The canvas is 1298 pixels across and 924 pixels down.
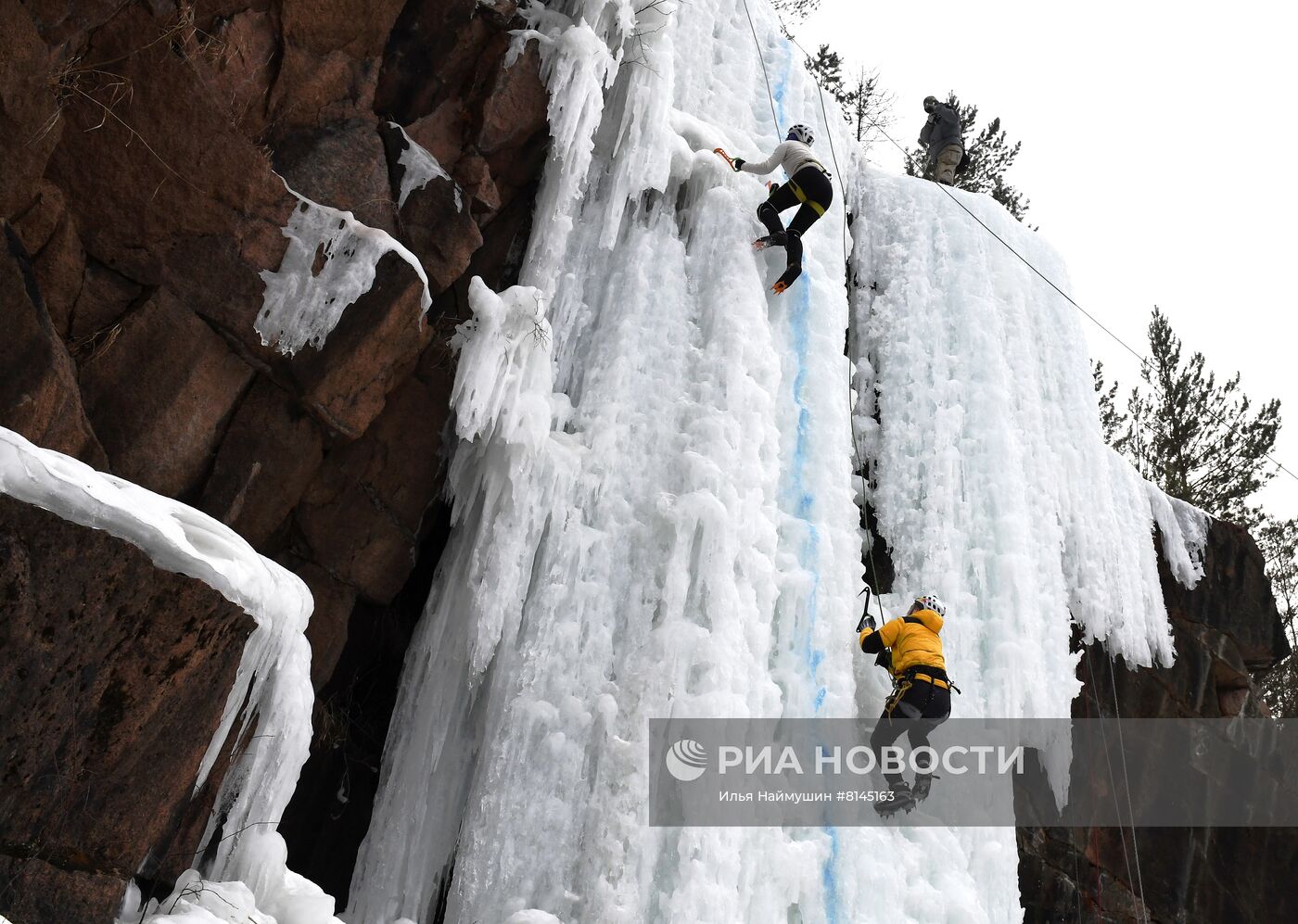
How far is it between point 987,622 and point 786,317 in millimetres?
2304

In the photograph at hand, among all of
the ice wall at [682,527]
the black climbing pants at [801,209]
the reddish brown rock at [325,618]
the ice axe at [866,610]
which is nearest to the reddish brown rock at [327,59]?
the ice wall at [682,527]

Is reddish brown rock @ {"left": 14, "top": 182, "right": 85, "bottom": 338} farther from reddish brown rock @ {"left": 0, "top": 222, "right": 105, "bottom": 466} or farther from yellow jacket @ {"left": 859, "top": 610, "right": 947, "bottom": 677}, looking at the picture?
yellow jacket @ {"left": 859, "top": 610, "right": 947, "bottom": 677}

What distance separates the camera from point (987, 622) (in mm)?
6613

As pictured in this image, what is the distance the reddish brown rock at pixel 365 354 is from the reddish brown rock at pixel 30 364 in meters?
1.11

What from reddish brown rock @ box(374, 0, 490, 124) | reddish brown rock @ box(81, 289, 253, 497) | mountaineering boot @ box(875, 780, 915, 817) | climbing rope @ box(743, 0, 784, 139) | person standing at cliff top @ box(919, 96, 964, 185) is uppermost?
person standing at cliff top @ box(919, 96, 964, 185)

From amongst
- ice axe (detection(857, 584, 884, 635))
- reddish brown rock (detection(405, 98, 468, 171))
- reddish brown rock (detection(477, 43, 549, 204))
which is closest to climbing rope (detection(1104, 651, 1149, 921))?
ice axe (detection(857, 584, 884, 635))

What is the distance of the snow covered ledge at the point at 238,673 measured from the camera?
2.58 metres

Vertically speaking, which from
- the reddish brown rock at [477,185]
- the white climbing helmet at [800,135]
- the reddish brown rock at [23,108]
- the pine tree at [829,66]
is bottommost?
the reddish brown rock at [23,108]

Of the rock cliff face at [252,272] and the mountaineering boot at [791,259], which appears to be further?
the mountaineering boot at [791,259]

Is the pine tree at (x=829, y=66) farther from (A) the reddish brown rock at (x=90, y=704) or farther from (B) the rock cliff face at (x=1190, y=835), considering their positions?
(A) the reddish brown rock at (x=90, y=704)

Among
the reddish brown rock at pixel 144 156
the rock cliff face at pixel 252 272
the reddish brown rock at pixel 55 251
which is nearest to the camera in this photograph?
the rock cliff face at pixel 252 272

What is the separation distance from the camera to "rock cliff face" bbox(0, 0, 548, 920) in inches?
145

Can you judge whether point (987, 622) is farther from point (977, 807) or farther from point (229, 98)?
point (229, 98)

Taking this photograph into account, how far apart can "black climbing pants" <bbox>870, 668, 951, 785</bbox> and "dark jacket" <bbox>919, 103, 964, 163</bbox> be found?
6.72m
